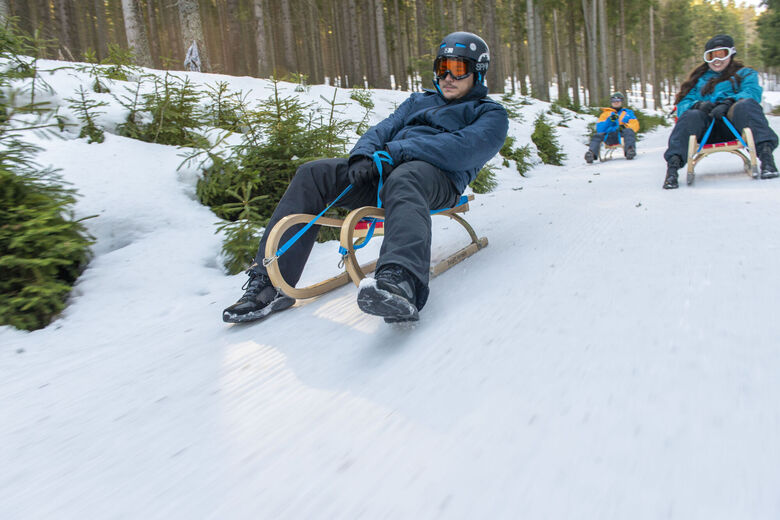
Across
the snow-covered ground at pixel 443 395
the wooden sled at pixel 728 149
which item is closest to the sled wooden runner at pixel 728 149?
the wooden sled at pixel 728 149

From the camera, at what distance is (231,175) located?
356 cm

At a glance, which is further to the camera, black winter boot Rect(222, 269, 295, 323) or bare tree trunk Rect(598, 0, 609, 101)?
bare tree trunk Rect(598, 0, 609, 101)

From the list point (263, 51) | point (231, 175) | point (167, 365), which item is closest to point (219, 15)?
point (263, 51)

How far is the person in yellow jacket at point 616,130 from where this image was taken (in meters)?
8.50

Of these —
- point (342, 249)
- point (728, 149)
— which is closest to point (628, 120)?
point (728, 149)

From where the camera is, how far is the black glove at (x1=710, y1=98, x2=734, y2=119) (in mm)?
4371

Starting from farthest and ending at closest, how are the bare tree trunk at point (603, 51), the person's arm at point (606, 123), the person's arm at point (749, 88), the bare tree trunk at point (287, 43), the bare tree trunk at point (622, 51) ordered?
the bare tree trunk at point (622, 51)
the bare tree trunk at point (603, 51)
the bare tree trunk at point (287, 43)
the person's arm at point (606, 123)
the person's arm at point (749, 88)

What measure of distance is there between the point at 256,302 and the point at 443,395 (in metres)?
1.17

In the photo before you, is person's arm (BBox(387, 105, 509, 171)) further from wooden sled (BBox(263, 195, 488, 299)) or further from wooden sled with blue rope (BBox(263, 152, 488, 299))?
wooden sled (BBox(263, 195, 488, 299))

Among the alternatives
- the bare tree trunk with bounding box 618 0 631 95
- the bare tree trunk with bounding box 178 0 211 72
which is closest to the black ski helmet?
the bare tree trunk with bounding box 178 0 211 72

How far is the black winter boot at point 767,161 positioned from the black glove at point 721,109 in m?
0.45

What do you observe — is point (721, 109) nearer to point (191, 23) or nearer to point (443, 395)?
point (443, 395)

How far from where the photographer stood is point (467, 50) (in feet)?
8.75

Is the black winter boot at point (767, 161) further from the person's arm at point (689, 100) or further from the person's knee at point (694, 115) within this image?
the person's arm at point (689, 100)
